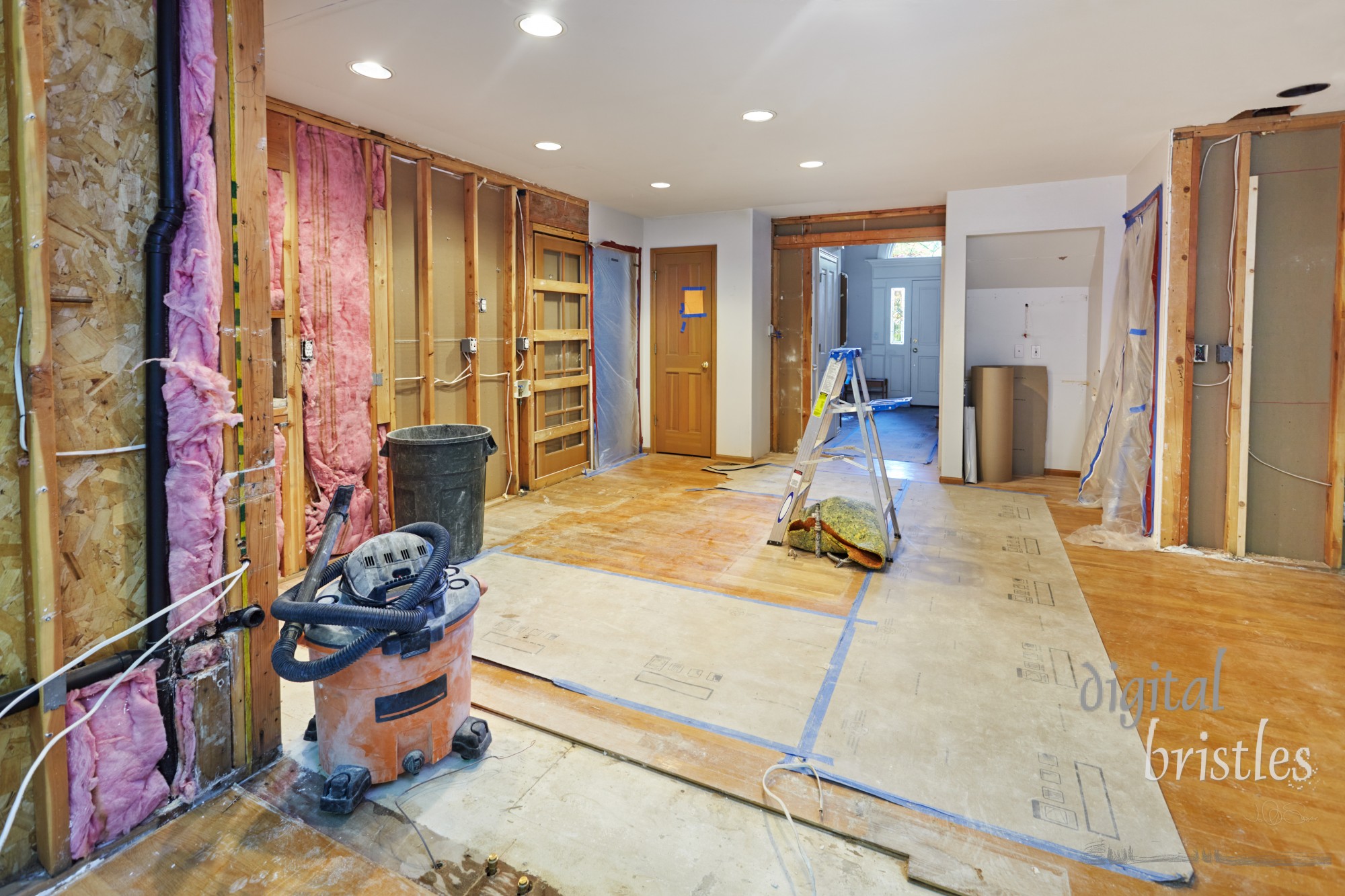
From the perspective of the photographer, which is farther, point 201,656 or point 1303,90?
point 1303,90

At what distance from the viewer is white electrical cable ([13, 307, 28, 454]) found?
1533 millimetres

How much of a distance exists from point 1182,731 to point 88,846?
10.4 feet

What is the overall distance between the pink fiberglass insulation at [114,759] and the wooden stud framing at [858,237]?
634 centimetres

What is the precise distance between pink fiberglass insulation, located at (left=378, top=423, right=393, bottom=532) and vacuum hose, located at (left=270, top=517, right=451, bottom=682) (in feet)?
8.16

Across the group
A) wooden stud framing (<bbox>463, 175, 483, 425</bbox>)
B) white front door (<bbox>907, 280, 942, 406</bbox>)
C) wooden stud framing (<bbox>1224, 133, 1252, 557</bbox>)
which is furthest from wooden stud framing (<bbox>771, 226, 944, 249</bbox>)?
white front door (<bbox>907, 280, 942, 406</bbox>)

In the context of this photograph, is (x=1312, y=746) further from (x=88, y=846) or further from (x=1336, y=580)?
(x=88, y=846)

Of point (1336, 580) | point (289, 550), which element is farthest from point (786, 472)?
point (289, 550)

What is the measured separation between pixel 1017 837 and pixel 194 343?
2.53 metres

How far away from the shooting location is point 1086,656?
109 inches

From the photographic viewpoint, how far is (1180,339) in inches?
160

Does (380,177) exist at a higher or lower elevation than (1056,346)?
higher

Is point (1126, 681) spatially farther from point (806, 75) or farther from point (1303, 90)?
point (1303, 90)

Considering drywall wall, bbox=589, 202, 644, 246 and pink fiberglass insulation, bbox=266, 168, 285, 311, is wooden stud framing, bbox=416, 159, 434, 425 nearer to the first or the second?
pink fiberglass insulation, bbox=266, 168, 285, 311

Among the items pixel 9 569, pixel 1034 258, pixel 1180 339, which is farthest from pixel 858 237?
pixel 9 569
